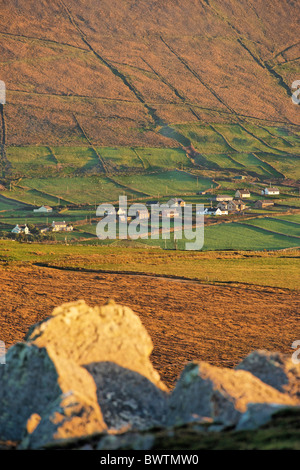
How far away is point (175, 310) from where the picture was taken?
174ft

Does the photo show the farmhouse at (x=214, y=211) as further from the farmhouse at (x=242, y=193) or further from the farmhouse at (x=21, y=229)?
the farmhouse at (x=21, y=229)

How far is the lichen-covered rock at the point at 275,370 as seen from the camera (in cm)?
1823

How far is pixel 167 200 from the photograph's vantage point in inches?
6161

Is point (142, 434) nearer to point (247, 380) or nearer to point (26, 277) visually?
point (247, 380)

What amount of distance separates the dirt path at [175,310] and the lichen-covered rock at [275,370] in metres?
11.9

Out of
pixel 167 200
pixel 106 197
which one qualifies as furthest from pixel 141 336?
pixel 106 197

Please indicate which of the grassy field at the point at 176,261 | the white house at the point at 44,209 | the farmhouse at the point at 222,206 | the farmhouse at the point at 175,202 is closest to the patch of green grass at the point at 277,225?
the farmhouse at the point at 222,206

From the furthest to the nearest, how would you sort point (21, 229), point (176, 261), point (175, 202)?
point (175, 202) → point (21, 229) → point (176, 261)

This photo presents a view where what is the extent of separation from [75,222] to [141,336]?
113693 mm

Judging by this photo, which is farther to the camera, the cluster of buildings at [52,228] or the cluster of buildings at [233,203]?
the cluster of buildings at [233,203]

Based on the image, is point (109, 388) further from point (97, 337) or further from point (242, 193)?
point (242, 193)

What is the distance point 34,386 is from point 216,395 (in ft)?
17.0

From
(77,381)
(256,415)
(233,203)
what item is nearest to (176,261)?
(77,381)
